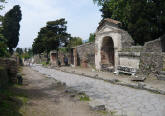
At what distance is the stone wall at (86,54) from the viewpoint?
67.4 ft

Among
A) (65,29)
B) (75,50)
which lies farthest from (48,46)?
(75,50)

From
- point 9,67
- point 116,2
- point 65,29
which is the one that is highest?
point 116,2

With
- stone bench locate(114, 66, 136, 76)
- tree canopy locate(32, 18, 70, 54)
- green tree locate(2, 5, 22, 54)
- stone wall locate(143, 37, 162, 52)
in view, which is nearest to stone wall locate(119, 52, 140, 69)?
stone bench locate(114, 66, 136, 76)

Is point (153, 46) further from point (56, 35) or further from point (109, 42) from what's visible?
point (56, 35)

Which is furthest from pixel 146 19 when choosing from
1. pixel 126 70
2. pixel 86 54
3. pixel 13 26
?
pixel 13 26

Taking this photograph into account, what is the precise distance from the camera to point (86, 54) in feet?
70.5

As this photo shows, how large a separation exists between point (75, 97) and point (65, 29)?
21477 millimetres

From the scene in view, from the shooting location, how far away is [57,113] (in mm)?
5160

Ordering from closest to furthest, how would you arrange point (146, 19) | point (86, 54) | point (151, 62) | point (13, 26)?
point (151, 62), point (146, 19), point (86, 54), point (13, 26)

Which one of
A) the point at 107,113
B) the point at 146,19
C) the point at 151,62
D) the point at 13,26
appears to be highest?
the point at 13,26

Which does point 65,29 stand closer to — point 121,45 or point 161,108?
point 121,45

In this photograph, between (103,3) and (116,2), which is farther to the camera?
(103,3)

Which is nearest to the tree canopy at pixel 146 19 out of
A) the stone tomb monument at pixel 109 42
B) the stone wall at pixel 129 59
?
the stone tomb monument at pixel 109 42

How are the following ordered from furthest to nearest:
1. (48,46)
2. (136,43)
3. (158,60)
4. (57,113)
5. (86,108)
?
(48,46)
(136,43)
(158,60)
(86,108)
(57,113)
